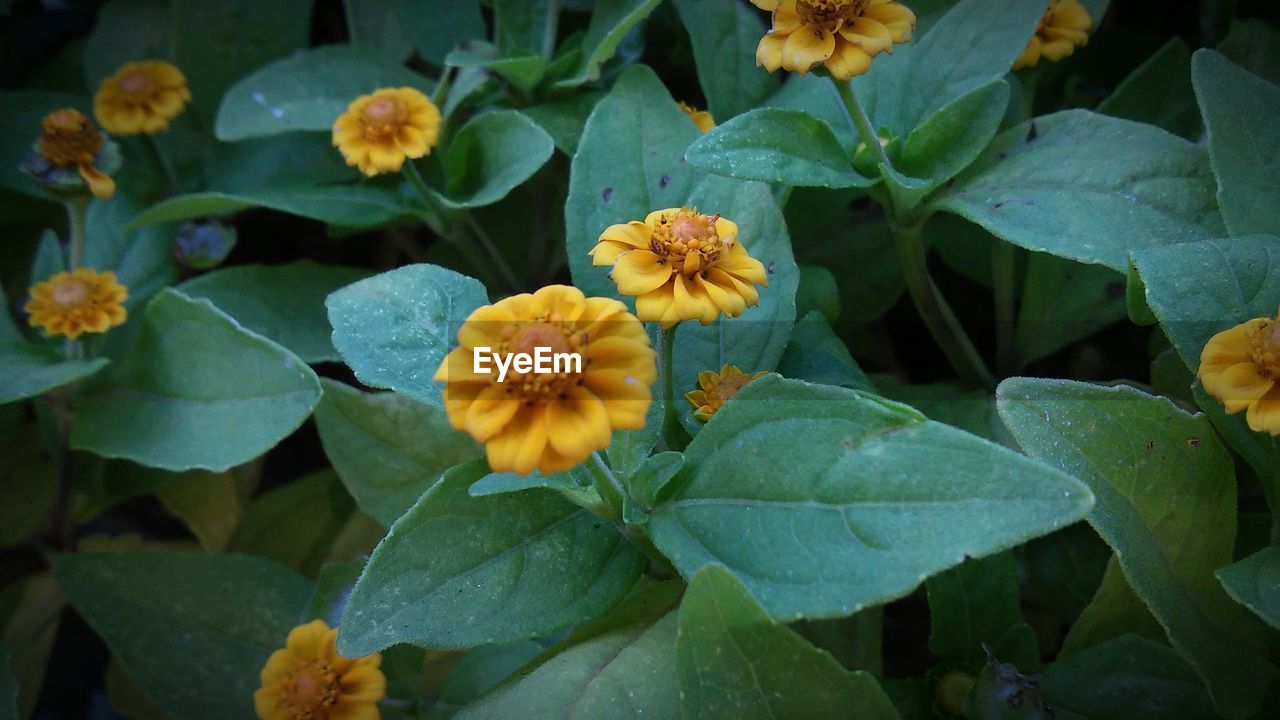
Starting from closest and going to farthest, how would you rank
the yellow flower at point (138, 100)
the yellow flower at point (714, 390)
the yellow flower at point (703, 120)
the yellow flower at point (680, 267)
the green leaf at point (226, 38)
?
1. the yellow flower at point (680, 267)
2. the yellow flower at point (714, 390)
3. the yellow flower at point (703, 120)
4. the yellow flower at point (138, 100)
5. the green leaf at point (226, 38)

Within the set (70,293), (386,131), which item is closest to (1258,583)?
(386,131)

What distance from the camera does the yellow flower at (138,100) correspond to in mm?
1094

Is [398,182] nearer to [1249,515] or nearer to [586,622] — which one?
[586,622]

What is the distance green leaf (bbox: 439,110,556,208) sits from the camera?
0.93m

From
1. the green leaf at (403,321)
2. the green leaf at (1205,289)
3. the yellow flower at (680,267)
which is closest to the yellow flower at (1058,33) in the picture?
the green leaf at (1205,289)

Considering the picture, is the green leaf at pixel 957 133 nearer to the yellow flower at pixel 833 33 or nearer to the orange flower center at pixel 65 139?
the yellow flower at pixel 833 33

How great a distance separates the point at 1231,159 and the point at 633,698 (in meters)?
0.61

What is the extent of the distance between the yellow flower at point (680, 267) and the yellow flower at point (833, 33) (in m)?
0.15

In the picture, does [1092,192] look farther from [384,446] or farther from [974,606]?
[384,446]

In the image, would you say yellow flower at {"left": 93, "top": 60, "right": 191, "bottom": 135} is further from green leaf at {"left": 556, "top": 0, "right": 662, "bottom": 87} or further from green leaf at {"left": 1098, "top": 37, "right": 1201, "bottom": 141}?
green leaf at {"left": 1098, "top": 37, "right": 1201, "bottom": 141}

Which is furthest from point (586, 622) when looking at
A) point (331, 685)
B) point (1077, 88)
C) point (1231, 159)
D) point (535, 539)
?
point (1077, 88)

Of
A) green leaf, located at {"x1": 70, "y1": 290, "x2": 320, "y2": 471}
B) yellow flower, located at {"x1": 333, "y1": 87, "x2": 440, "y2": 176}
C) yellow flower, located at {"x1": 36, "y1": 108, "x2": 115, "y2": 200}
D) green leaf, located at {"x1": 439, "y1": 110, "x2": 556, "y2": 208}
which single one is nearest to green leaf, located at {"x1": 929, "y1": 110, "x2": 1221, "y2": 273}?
green leaf, located at {"x1": 439, "y1": 110, "x2": 556, "y2": 208}

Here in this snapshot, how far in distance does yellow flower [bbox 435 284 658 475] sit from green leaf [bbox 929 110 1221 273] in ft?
1.23

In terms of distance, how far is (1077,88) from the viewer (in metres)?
1.11
